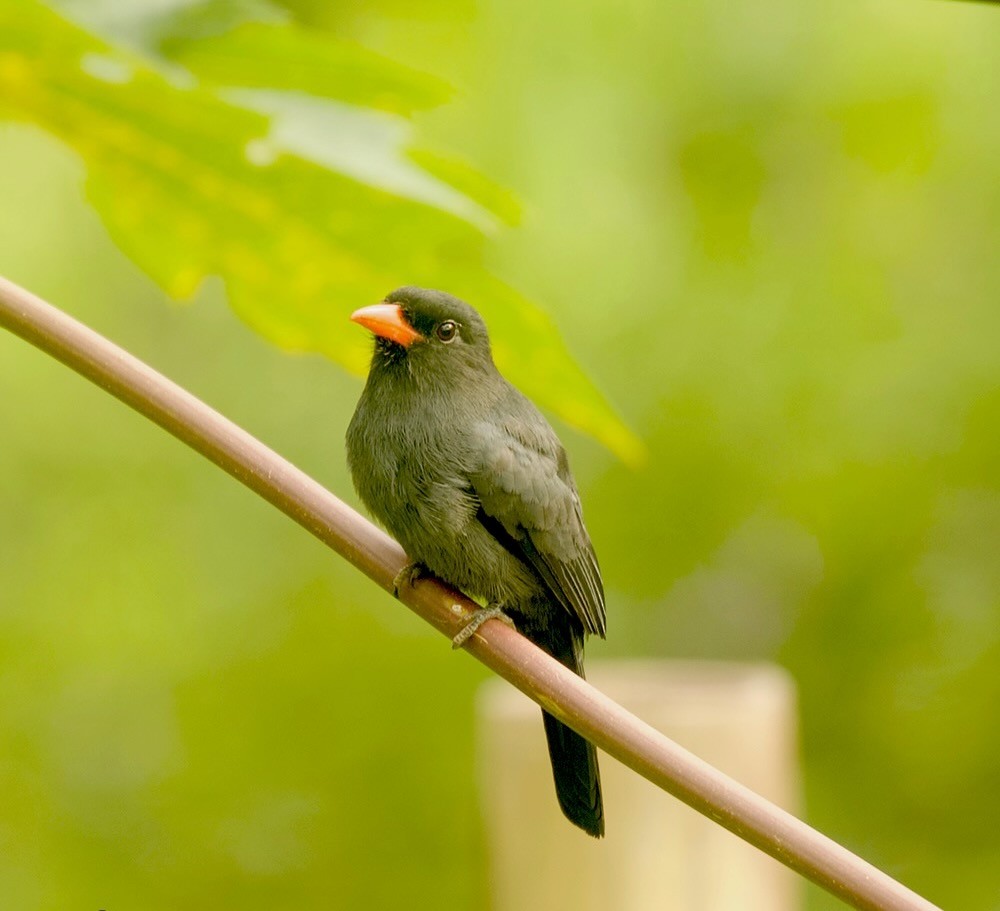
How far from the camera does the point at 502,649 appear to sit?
149 centimetres

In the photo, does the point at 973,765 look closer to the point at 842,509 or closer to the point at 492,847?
the point at 842,509

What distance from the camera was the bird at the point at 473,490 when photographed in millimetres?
2242

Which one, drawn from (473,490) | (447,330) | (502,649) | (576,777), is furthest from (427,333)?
(502,649)

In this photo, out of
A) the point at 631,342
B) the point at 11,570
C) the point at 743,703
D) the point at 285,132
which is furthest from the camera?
the point at 11,570

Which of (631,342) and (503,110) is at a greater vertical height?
(503,110)

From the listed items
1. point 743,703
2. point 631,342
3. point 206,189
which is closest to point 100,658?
point 631,342

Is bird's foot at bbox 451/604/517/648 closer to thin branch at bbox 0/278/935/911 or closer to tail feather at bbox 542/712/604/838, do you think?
thin branch at bbox 0/278/935/911

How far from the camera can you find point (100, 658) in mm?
5562

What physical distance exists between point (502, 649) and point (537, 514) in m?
0.80

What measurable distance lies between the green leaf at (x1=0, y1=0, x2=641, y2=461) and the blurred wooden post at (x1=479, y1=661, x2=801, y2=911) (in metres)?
1.32

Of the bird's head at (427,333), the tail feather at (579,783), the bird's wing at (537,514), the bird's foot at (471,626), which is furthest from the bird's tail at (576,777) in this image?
the bird's head at (427,333)

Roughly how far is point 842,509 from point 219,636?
2545 mm

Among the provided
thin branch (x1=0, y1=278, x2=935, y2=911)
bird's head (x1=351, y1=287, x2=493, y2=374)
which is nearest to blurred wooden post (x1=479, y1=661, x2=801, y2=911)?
bird's head (x1=351, y1=287, x2=493, y2=374)

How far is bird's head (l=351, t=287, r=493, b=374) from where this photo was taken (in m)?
2.38
